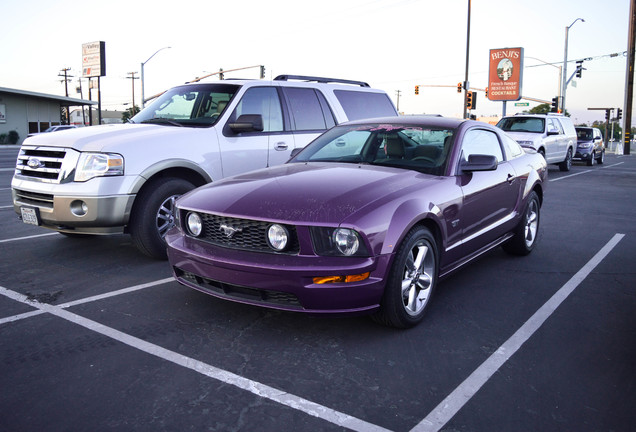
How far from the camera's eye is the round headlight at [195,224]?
4.05m

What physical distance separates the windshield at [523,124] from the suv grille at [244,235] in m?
15.7

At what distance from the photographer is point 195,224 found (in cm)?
409

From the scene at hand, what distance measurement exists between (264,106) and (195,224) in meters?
3.14

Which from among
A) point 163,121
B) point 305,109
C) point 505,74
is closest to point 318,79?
point 305,109

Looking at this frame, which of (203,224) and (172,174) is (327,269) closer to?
(203,224)

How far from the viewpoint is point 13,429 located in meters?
2.66

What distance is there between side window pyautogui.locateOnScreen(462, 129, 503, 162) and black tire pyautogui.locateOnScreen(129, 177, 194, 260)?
9.73 feet

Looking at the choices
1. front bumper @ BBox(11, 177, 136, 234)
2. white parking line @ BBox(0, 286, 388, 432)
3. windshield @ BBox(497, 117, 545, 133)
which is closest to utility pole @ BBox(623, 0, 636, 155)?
windshield @ BBox(497, 117, 545, 133)

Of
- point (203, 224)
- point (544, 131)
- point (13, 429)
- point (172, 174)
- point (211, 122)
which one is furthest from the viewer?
point (544, 131)

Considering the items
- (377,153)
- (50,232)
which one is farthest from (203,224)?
(50,232)

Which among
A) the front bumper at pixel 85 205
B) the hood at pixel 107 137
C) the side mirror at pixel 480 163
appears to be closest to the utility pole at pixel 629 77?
the side mirror at pixel 480 163

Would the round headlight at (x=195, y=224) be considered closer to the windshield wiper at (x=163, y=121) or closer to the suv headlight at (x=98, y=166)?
the suv headlight at (x=98, y=166)

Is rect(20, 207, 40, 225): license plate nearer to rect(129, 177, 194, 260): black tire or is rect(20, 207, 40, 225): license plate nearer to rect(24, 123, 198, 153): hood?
rect(24, 123, 198, 153): hood

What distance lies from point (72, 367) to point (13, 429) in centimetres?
69
